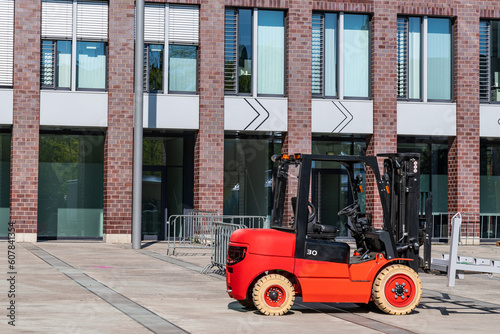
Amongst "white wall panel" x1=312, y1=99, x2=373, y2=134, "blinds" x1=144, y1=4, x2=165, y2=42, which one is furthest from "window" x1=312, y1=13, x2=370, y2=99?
"blinds" x1=144, y1=4, x2=165, y2=42

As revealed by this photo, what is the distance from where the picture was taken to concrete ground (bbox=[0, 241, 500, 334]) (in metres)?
9.94

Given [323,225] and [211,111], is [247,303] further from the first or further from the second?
[211,111]

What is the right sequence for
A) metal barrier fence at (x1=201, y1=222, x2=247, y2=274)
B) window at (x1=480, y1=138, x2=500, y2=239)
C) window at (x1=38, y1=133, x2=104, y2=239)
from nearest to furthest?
metal barrier fence at (x1=201, y1=222, x2=247, y2=274) < window at (x1=38, y1=133, x2=104, y2=239) < window at (x1=480, y1=138, x2=500, y2=239)

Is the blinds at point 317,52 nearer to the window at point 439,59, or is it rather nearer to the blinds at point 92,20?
the window at point 439,59

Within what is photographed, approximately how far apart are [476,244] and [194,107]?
11053 mm

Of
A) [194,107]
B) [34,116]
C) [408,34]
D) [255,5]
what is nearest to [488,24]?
[408,34]

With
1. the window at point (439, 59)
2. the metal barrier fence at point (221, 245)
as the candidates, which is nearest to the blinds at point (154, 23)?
the window at point (439, 59)

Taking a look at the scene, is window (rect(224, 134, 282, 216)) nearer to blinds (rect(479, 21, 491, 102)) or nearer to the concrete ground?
blinds (rect(479, 21, 491, 102))

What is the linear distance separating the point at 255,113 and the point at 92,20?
20.3 feet

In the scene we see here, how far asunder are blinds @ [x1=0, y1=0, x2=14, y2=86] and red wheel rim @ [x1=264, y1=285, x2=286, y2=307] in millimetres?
17806

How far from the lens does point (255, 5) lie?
2777cm

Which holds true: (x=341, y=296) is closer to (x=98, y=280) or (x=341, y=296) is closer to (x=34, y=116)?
(x=98, y=280)

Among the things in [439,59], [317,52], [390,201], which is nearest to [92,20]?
[317,52]

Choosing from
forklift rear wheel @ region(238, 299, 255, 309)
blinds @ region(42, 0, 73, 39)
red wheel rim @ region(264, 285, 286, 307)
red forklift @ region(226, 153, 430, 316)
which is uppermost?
blinds @ region(42, 0, 73, 39)
